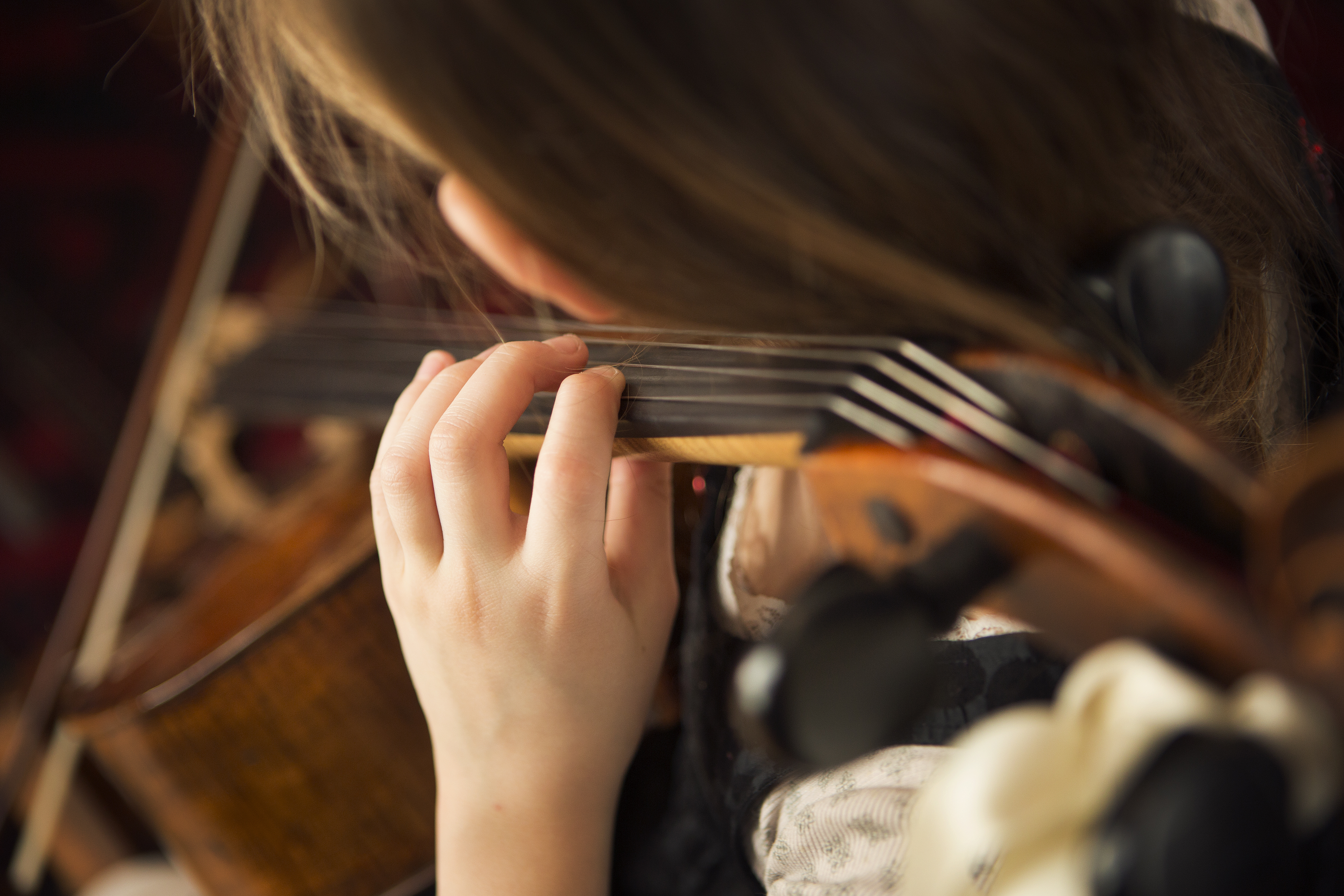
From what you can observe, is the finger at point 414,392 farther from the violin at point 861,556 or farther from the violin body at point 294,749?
the violin body at point 294,749

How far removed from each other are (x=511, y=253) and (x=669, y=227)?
130 millimetres

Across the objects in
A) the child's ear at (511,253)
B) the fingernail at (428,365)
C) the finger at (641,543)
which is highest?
the child's ear at (511,253)

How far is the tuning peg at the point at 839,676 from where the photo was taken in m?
0.18

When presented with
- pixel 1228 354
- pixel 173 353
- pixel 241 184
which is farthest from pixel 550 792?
pixel 241 184

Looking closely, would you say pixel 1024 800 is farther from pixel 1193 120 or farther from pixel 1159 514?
pixel 1193 120

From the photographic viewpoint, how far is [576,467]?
0.33 metres

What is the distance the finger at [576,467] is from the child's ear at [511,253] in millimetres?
36

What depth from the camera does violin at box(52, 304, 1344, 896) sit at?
0.60 feet

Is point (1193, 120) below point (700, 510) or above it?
above

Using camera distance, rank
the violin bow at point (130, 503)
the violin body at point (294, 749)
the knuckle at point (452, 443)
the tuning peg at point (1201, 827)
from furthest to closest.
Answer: the violin bow at point (130, 503) → the violin body at point (294, 749) → the knuckle at point (452, 443) → the tuning peg at point (1201, 827)

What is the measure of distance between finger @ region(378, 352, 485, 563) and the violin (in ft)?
0.15

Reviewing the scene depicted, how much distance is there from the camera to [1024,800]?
0.56ft

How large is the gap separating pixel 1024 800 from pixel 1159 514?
0.09 metres

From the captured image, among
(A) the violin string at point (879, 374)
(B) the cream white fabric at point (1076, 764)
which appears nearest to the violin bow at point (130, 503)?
(A) the violin string at point (879, 374)
